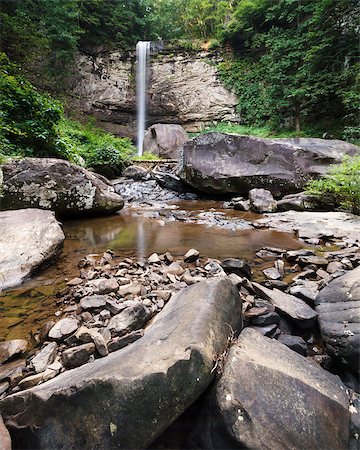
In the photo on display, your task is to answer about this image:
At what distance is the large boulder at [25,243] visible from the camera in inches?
105

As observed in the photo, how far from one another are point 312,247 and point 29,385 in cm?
361

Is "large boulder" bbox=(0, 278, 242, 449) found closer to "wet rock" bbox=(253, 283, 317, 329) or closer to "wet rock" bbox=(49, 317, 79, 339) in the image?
"wet rock" bbox=(49, 317, 79, 339)

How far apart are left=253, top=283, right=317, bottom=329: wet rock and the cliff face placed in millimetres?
16848

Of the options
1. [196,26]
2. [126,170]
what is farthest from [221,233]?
[196,26]

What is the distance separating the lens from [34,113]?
6.10m

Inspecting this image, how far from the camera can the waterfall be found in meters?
17.9

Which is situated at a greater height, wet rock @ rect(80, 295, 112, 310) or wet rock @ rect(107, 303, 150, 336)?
wet rock @ rect(107, 303, 150, 336)

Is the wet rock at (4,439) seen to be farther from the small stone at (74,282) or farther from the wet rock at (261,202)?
the wet rock at (261,202)

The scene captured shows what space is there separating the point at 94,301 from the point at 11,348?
24.1 inches

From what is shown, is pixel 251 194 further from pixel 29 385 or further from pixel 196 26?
pixel 196 26

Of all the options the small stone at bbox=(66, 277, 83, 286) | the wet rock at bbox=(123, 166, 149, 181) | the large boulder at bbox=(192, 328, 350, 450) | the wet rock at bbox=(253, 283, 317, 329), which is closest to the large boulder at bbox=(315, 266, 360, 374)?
the wet rock at bbox=(253, 283, 317, 329)

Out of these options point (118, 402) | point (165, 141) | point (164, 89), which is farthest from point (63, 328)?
point (164, 89)

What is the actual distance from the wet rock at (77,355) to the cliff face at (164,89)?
57.9ft

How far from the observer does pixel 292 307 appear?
201 cm
